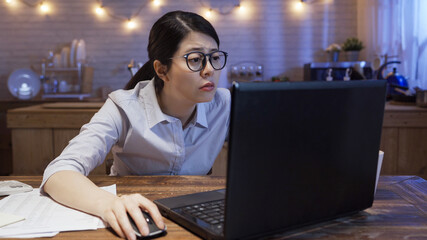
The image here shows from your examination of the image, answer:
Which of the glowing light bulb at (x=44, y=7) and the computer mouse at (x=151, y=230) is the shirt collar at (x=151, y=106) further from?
the glowing light bulb at (x=44, y=7)

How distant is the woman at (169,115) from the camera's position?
141cm

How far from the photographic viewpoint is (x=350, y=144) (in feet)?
2.68

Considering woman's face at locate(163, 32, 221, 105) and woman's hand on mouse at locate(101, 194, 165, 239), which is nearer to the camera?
woman's hand on mouse at locate(101, 194, 165, 239)

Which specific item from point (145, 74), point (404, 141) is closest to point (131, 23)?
point (404, 141)

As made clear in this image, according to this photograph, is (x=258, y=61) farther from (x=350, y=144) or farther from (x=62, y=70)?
(x=350, y=144)

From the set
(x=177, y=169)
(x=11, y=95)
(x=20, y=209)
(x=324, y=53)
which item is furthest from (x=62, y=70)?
(x=20, y=209)

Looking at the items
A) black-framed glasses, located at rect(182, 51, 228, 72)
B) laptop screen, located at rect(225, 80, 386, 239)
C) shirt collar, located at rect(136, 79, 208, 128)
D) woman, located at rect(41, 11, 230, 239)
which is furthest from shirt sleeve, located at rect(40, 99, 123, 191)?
laptop screen, located at rect(225, 80, 386, 239)

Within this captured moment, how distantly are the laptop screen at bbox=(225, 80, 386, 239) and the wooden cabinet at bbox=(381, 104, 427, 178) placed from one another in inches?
89.2

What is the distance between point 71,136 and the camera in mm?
2926

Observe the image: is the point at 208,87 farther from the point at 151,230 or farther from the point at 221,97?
the point at 151,230

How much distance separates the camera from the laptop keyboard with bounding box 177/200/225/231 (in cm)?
83

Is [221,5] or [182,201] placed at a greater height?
[221,5]

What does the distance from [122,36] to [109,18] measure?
27 cm

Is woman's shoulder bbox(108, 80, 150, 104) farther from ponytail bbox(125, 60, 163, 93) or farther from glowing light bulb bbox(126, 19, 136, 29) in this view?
glowing light bulb bbox(126, 19, 136, 29)
